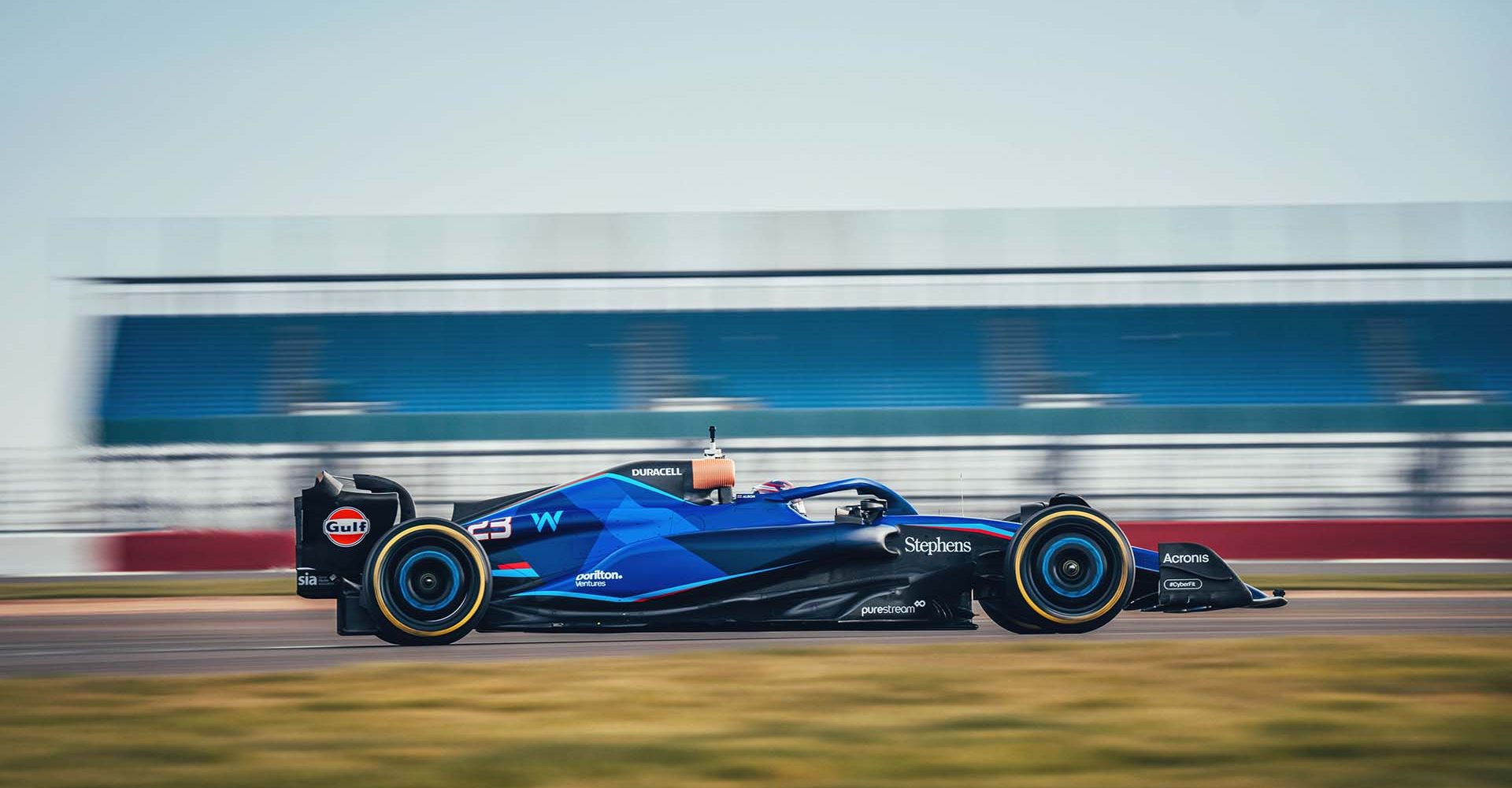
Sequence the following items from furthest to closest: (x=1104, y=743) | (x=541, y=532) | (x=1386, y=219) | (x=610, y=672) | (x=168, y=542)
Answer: (x=1386, y=219) < (x=168, y=542) < (x=541, y=532) < (x=610, y=672) < (x=1104, y=743)

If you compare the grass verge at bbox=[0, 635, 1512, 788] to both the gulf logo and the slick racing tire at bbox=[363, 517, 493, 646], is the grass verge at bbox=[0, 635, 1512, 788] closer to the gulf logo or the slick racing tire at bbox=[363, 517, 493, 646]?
the slick racing tire at bbox=[363, 517, 493, 646]

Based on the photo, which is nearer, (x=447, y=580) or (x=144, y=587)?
(x=447, y=580)

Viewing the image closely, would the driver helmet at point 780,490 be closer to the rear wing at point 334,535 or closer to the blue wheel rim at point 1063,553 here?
the blue wheel rim at point 1063,553

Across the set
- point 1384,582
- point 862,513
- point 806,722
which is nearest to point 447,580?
point 862,513

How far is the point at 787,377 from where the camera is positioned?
2145 centimetres

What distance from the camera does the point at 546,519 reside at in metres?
7.85

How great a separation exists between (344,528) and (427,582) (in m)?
0.75

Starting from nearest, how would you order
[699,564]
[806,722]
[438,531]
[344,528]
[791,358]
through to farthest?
[806,722] → [438,531] → [699,564] → [344,528] → [791,358]

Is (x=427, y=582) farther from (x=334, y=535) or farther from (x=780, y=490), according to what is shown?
(x=780, y=490)

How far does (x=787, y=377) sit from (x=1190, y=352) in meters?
7.04

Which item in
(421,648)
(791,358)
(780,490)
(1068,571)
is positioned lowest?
(421,648)

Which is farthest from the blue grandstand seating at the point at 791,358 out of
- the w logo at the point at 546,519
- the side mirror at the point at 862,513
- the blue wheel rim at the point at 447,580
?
the blue wheel rim at the point at 447,580

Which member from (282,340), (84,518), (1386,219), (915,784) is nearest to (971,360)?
(1386,219)

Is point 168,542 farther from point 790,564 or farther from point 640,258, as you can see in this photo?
point 790,564
